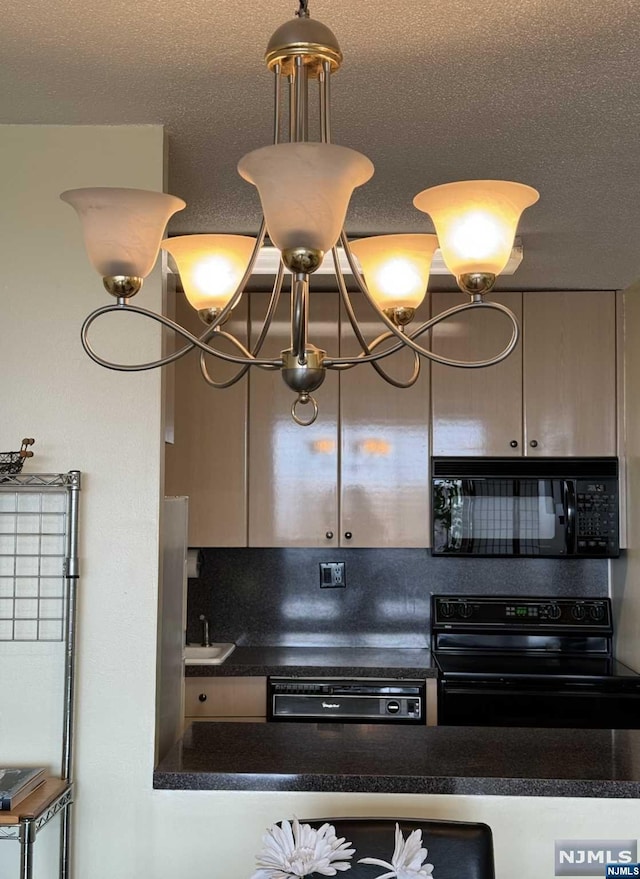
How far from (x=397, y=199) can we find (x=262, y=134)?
26.9 inches

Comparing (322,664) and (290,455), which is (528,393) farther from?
(322,664)

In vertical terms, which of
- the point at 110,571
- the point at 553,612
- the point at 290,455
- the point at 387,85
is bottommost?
the point at 553,612

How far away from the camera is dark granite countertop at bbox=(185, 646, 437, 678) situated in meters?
3.81

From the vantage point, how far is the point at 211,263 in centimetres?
158

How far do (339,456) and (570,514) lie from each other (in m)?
1.05

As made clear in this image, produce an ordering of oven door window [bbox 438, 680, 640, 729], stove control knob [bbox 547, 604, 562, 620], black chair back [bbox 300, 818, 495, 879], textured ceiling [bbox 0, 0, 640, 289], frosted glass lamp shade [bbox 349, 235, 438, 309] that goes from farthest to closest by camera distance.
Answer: stove control knob [bbox 547, 604, 562, 620], oven door window [bbox 438, 680, 640, 729], textured ceiling [bbox 0, 0, 640, 289], black chair back [bbox 300, 818, 495, 879], frosted glass lamp shade [bbox 349, 235, 438, 309]

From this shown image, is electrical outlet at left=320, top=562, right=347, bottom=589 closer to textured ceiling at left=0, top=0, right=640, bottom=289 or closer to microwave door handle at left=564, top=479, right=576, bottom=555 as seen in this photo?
microwave door handle at left=564, top=479, right=576, bottom=555

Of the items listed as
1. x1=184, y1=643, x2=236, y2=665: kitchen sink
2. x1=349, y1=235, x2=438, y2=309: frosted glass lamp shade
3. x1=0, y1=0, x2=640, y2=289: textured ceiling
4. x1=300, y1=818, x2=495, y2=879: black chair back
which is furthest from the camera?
x1=184, y1=643, x2=236, y2=665: kitchen sink

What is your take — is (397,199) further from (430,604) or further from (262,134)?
(430,604)

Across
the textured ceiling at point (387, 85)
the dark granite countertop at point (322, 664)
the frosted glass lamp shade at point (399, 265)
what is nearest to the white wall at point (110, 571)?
the textured ceiling at point (387, 85)

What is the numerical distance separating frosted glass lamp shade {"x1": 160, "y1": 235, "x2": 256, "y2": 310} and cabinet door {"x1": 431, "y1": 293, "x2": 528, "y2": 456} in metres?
2.62

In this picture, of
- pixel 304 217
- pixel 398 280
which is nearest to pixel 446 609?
pixel 398 280

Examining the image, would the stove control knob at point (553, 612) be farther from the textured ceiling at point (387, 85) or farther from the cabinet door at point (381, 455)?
the textured ceiling at point (387, 85)

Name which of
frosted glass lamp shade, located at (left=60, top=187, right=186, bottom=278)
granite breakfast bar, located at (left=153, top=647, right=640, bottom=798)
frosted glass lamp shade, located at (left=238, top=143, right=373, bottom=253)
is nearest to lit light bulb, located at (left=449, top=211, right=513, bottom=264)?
frosted glass lamp shade, located at (left=238, top=143, right=373, bottom=253)
